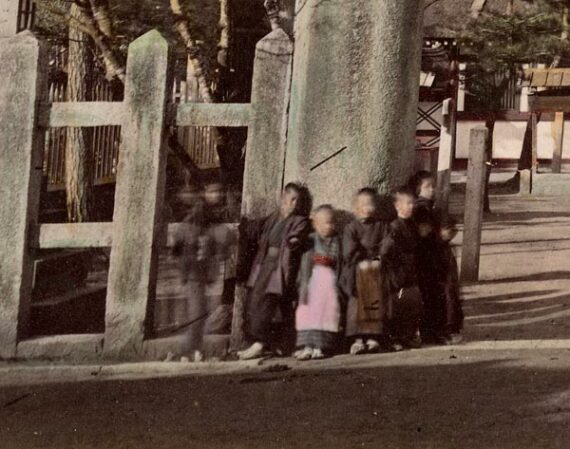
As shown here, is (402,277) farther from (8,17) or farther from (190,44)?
(8,17)

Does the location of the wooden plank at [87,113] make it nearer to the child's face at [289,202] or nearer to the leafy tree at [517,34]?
the child's face at [289,202]

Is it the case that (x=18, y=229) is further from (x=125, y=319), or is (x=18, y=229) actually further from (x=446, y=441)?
(x=446, y=441)

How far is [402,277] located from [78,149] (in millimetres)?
4123

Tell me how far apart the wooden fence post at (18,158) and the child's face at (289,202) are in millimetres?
1527

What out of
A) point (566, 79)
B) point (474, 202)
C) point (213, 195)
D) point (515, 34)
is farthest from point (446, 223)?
point (566, 79)

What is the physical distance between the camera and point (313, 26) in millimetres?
5586

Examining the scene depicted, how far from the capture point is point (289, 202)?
5504 mm

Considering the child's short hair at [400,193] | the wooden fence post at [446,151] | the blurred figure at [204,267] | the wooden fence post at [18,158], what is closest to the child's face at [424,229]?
the child's short hair at [400,193]

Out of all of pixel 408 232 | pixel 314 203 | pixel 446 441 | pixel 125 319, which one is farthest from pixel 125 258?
pixel 446 441

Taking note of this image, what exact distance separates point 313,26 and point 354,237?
4.28 feet

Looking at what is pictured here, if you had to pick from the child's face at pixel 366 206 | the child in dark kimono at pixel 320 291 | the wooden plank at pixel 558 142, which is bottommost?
the child in dark kimono at pixel 320 291

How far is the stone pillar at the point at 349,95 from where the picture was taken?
5.52 meters

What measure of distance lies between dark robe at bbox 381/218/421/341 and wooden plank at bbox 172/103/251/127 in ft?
3.69

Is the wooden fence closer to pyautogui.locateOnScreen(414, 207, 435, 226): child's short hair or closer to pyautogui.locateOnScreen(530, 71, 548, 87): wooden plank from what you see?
pyautogui.locateOnScreen(414, 207, 435, 226): child's short hair
